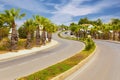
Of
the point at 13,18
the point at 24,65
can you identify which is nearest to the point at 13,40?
the point at 13,18

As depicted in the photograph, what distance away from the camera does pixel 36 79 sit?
527 inches

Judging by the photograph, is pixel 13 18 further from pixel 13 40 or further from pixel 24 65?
pixel 24 65

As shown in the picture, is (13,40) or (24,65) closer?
(24,65)

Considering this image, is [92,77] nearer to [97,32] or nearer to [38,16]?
[38,16]

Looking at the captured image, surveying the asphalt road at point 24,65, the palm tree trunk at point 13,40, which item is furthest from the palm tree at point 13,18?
the asphalt road at point 24,65

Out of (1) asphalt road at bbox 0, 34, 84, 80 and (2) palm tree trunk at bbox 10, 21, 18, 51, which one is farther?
(2) palm tree trunk at bbox 10, 21, 18, 51

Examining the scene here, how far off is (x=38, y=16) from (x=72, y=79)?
4980 centimetres

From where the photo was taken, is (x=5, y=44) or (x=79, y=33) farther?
(x=79, y=33)

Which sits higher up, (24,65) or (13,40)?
(13,40)

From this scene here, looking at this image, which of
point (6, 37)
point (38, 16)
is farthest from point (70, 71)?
point (38, 16)

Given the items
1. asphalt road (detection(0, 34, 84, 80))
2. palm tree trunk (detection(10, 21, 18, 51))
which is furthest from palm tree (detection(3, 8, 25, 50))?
asphalt road (detection(0, 34, 84, 80))

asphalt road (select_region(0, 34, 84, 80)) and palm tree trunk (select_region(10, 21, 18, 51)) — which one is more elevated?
palm tree trunk (select_region(10, 21, 18, 51))

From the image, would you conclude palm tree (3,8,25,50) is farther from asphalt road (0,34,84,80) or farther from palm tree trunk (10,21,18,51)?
asphalt road (0,34,84,80)

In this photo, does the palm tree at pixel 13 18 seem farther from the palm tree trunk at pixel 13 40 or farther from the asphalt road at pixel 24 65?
the asphalt road at pixel 24 65
